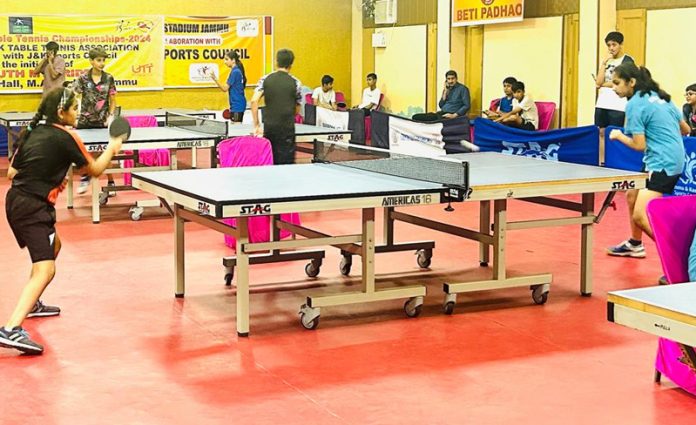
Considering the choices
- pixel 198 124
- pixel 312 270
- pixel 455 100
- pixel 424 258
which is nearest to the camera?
pixel 312 270

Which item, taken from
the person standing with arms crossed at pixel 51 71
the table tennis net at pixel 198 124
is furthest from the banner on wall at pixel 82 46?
the table tennis net at pixel 198 124

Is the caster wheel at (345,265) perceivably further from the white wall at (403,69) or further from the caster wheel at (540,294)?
the white wall at (403,69)

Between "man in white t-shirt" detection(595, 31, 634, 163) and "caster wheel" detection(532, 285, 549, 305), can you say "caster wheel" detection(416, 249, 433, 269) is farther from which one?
"man in white t-shirt" detection(595, 31, 634, 163)

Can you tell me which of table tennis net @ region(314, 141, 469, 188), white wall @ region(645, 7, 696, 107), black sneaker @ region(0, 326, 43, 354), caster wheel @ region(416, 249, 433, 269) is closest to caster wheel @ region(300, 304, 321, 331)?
table tennis net @ region(314, 141, 469, 188)

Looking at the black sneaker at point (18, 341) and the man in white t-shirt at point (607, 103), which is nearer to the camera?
the black sneaker at point (18, 341)

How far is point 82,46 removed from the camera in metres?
19.2

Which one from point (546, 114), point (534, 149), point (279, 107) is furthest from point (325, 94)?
point (279, 107)

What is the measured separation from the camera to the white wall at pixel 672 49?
545 inches

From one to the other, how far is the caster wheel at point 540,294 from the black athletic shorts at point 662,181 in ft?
3.95

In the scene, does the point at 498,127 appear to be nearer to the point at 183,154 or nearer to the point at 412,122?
the point at 412,122

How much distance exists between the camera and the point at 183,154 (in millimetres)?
18828

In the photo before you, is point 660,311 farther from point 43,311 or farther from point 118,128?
point 43,311

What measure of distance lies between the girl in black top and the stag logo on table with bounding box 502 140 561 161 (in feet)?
24.8

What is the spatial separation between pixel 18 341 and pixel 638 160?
8.18 metres
